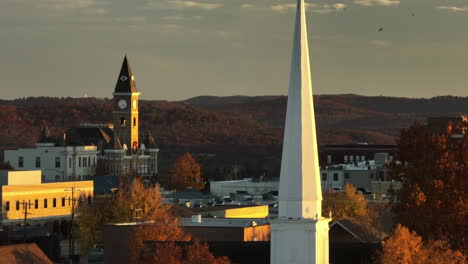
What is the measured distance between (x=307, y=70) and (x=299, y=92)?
0.67 m

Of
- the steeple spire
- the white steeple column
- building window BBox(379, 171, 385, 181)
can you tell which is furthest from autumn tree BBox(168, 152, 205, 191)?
the steeple spire

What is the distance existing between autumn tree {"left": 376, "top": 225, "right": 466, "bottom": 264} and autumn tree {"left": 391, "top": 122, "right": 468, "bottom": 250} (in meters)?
5.47

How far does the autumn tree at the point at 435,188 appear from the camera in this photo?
78438 millimetres

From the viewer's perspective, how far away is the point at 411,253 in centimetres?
6944

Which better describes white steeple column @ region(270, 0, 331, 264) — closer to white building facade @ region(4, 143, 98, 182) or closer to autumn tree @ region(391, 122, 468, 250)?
autumn tree @ region(391, 122, 468, 250)

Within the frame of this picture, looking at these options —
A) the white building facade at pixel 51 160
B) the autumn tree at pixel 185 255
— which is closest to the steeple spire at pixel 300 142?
the autumn tree at pixel 185 255

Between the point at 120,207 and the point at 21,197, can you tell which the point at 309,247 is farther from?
the point at 21,197

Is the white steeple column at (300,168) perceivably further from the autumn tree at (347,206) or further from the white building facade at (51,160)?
the white building facade at (51,160)

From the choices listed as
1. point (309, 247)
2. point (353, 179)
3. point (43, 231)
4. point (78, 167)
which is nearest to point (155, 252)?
point (309, 247)

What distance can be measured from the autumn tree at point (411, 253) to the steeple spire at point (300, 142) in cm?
1654

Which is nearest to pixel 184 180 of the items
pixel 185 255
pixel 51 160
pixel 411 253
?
pixel 51 160

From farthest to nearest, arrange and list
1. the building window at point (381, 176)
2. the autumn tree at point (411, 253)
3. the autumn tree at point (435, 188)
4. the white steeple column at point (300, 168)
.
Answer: the building window at point (381, 176)
the autumn tree at point (435, 188)
the autumn tree at point (411, 253)
the white steeple column at point (300, 168)

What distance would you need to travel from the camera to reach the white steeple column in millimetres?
52125

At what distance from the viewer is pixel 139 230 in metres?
84.1
